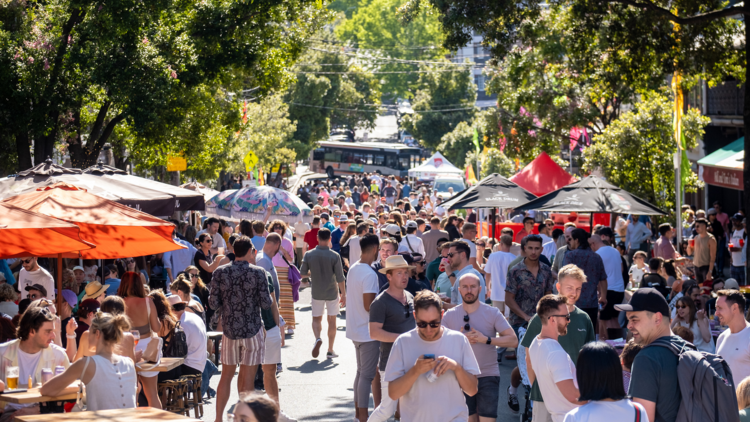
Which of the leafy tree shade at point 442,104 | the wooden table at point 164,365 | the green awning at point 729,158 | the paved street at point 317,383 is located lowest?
Answer: the paved street at point 317,383

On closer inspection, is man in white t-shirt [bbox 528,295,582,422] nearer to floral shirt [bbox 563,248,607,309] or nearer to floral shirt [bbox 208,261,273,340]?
floral shirt [bbox 208,261,273,340]

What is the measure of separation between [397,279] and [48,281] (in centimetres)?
574

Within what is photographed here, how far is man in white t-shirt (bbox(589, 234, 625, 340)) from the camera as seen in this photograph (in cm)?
1259

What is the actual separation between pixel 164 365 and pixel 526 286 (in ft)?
13.5

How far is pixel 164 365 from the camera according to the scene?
7875mm

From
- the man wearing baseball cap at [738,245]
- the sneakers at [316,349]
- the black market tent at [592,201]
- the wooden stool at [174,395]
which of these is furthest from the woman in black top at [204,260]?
the man wearing baseball cap at [738,245]

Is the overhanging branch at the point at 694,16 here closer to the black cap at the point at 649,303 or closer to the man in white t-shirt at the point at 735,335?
the man in white t-shirt at the point at 735,335

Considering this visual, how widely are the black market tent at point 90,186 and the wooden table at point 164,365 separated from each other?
3.06 meters

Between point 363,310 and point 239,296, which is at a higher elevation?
point 239,296

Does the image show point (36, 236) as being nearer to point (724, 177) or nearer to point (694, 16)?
point (694, 16)

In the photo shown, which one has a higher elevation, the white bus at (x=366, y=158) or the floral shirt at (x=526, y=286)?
the white bus at (x=366, y=158)

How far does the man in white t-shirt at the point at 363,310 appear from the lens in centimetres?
890

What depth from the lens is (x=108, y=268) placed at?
45.6ft

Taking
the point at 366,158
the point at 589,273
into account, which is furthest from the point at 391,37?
the point at 589,273
